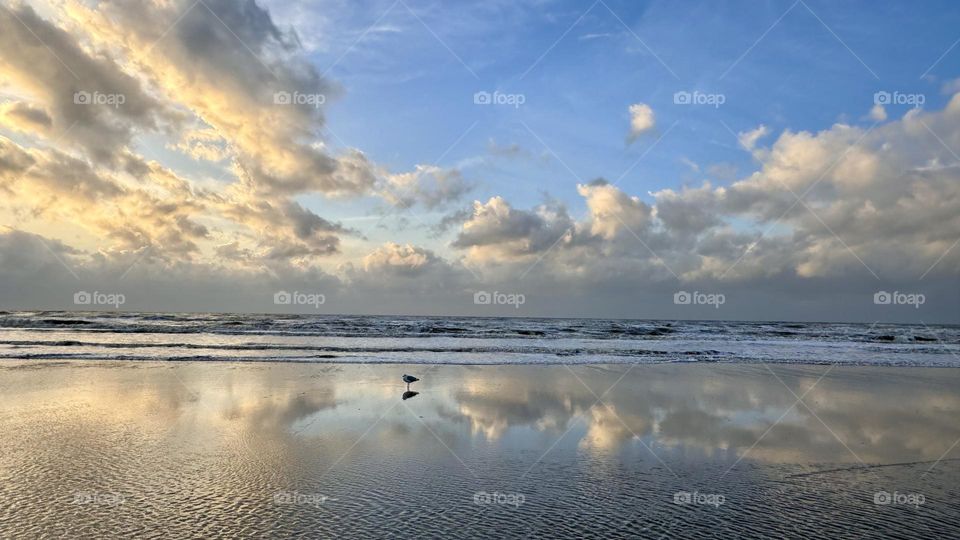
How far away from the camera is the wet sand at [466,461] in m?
5.59

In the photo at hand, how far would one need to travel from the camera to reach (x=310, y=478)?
22.8ft

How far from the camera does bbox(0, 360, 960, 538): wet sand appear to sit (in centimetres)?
559

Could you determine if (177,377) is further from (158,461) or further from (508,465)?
(508,465)

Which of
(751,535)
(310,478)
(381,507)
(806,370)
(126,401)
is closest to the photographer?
(751,535)

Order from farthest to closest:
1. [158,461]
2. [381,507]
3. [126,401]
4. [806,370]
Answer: [806,370] → [126,401] → [158,461] → [381,507]

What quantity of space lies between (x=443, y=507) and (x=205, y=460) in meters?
4.15

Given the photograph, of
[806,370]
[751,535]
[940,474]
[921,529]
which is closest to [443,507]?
[751,535]

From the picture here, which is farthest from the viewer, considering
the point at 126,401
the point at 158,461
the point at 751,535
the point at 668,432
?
the point at 126,401

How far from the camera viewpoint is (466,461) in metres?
7.88

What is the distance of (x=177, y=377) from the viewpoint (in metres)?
16.4

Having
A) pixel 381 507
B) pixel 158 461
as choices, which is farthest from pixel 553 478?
pixel 158 461

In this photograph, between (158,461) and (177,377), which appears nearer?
A: (158,461)

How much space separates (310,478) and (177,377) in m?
12.0

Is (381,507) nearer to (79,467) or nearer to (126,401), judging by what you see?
(79,467)
